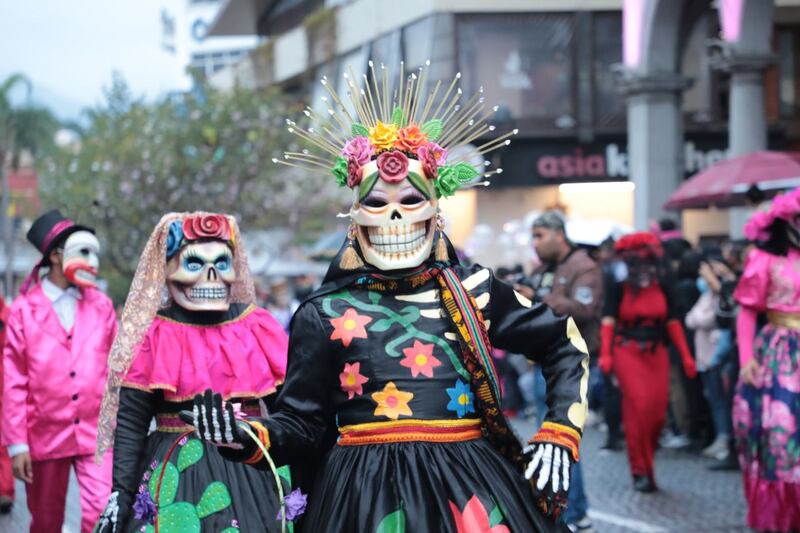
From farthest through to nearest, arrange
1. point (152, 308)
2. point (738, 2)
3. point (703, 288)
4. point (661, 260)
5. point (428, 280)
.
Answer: point (738, 2) → point (703, 288) → point (661, 260) → point (152, 308) → point (428, 280)

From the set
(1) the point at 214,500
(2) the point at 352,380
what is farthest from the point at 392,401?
(1) the point at 214,500

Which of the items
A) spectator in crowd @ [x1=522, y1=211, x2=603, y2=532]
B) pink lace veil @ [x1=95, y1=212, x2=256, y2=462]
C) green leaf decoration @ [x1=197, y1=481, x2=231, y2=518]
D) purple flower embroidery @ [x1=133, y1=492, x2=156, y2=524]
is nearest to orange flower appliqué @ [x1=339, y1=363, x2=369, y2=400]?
green leaf decoration @ [x1=197, y1=481, x2=231, y2=518]

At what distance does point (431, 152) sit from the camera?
4957 mm

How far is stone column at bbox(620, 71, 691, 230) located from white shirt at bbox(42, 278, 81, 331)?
1347 cm

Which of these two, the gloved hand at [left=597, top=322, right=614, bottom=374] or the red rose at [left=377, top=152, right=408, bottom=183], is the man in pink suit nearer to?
the red rose at [left=377, top=152, right=408, bottom=183]

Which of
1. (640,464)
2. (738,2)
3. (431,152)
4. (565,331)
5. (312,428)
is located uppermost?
(738,2)

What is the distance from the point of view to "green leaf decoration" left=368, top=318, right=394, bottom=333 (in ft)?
15.5

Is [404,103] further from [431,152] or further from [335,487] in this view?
[335,487]

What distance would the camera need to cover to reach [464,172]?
5082 mm

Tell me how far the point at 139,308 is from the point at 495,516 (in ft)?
8.47

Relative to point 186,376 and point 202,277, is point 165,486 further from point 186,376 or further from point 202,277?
point 202,277

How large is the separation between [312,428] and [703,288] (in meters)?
8.17

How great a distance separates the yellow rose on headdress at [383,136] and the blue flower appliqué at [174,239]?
1.90 metres

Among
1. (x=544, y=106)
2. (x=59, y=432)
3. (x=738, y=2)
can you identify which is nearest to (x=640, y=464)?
(x=59, y=432)
